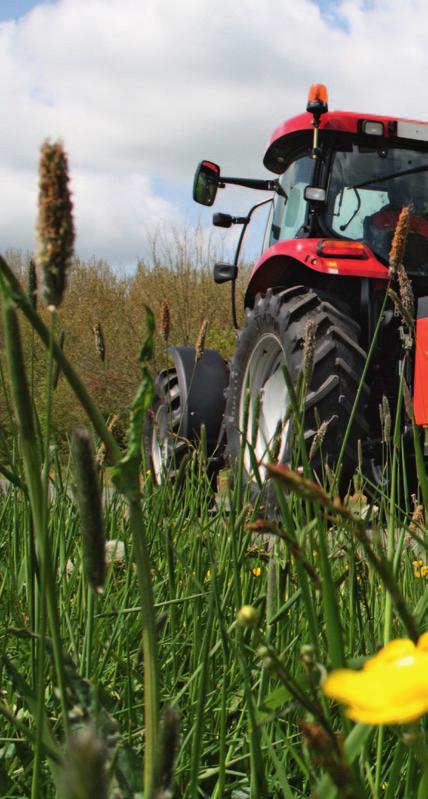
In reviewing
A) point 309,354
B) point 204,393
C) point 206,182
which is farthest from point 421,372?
point 309,354

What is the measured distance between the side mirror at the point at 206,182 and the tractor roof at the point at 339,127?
1.09 ft

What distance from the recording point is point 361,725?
1.21 feet

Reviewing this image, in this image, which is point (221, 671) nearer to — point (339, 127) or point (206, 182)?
point (339, 127)

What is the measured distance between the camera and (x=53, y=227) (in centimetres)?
33

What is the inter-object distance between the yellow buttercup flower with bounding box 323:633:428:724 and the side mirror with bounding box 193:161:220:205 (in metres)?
4.61

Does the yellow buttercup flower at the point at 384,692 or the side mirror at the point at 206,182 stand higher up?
the side mirror at the point at 206,182

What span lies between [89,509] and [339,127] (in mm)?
4057

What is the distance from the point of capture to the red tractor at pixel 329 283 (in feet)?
11.5

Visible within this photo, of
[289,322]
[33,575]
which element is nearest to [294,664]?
[33,575]

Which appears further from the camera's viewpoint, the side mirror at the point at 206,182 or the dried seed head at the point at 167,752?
the side mirror at the point at 206,182

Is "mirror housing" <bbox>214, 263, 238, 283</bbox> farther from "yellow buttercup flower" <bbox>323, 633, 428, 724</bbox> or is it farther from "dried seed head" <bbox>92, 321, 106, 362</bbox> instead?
"yellow buttercup flower" <bbox>323, 633, 428, 724</bbox>

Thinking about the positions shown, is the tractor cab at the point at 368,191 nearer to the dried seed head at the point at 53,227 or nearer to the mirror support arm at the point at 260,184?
the mirror support arm at the point at 260,184

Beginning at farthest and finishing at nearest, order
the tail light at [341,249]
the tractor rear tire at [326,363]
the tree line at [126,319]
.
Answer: the tree line at [126,319], the tail light at [341,249], the tractor rear tire at [326,363]

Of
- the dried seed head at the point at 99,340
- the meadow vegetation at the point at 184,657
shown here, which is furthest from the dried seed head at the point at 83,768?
the dried seed head at the point at 99,340
